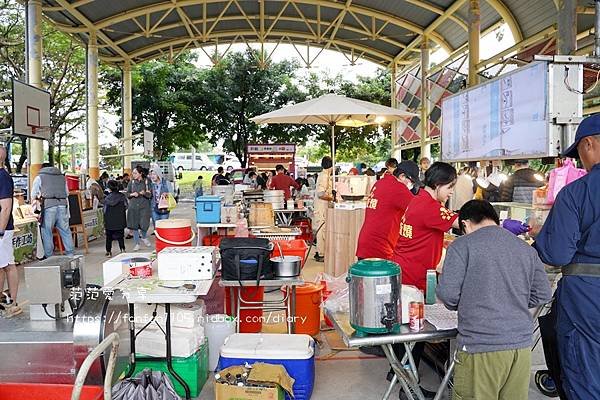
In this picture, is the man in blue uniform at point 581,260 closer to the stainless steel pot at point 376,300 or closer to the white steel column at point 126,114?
the stainless steel pot at point 376,300

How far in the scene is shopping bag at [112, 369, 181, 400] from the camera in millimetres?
3082

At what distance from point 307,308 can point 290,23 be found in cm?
1361

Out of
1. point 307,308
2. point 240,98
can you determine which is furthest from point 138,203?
point 240,98

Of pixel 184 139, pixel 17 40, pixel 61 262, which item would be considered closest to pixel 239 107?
pixel 184 139

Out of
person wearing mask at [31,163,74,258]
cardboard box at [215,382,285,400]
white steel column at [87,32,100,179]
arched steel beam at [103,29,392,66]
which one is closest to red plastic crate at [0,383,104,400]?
cardboard box at [215,382,285,400]

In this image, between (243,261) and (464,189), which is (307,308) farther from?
(464,189)

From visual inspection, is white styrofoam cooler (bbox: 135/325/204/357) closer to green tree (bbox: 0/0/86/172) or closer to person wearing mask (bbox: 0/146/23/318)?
person wearing mask (bbox: 0/146/23/318)

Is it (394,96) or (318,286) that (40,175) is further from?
(394,96)

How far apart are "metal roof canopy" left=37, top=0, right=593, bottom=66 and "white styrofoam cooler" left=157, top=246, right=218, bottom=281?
9586 millimetres

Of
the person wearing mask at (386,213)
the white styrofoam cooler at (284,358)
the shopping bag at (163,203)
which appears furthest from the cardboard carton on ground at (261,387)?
the shopping bag at (163,203)

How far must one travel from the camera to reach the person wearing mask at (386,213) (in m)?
4.55

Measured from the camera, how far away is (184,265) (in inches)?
151

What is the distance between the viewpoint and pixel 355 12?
49.7 ft

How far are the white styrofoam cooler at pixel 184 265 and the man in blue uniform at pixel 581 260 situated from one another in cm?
229
